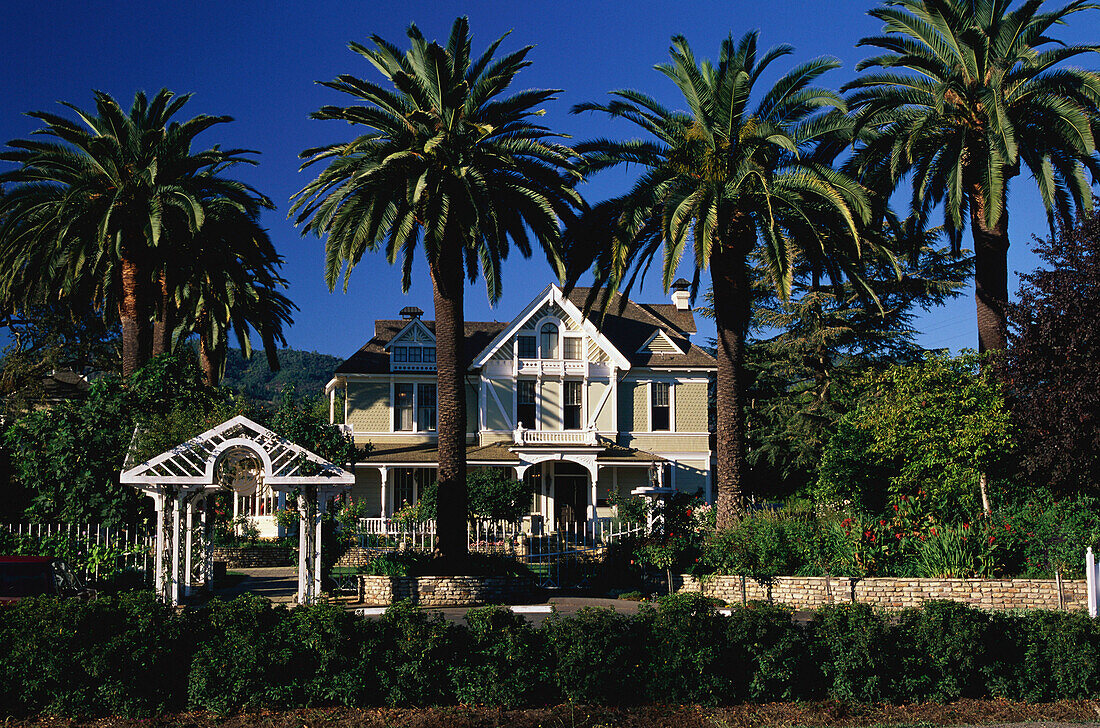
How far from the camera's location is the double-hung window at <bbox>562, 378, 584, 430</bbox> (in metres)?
37.8

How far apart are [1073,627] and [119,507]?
1771 centimetres

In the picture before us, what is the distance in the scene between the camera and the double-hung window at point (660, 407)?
3838cm

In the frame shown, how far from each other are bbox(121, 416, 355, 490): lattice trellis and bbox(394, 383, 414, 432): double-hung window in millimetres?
19009

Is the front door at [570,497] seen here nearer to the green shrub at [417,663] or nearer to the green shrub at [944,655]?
the green shrub at [944,655]

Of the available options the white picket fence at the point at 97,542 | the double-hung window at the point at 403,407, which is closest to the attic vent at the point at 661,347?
the double-hung window at the point at 403,407

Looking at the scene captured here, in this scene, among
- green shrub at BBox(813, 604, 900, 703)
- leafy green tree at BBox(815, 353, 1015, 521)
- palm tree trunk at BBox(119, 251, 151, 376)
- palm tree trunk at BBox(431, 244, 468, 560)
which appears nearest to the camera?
green shrub at BBox(813, 604, 900, 703)

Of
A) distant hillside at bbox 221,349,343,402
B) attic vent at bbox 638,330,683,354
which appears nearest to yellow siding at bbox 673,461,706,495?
attic vent at bbox 638,330,683,354

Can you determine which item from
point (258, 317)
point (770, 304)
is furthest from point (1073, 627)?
point (770, 304)

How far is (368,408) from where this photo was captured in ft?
124

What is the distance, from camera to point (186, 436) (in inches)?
763

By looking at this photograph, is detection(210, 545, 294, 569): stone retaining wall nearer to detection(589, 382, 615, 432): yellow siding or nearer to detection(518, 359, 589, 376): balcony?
detection(518, 359, 589, 376): balcony

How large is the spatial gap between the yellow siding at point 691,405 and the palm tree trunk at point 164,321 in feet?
63.3

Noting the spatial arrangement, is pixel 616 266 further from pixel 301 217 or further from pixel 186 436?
pixel 186 436

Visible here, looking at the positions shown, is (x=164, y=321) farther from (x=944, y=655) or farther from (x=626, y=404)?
(x=944, y=655)
